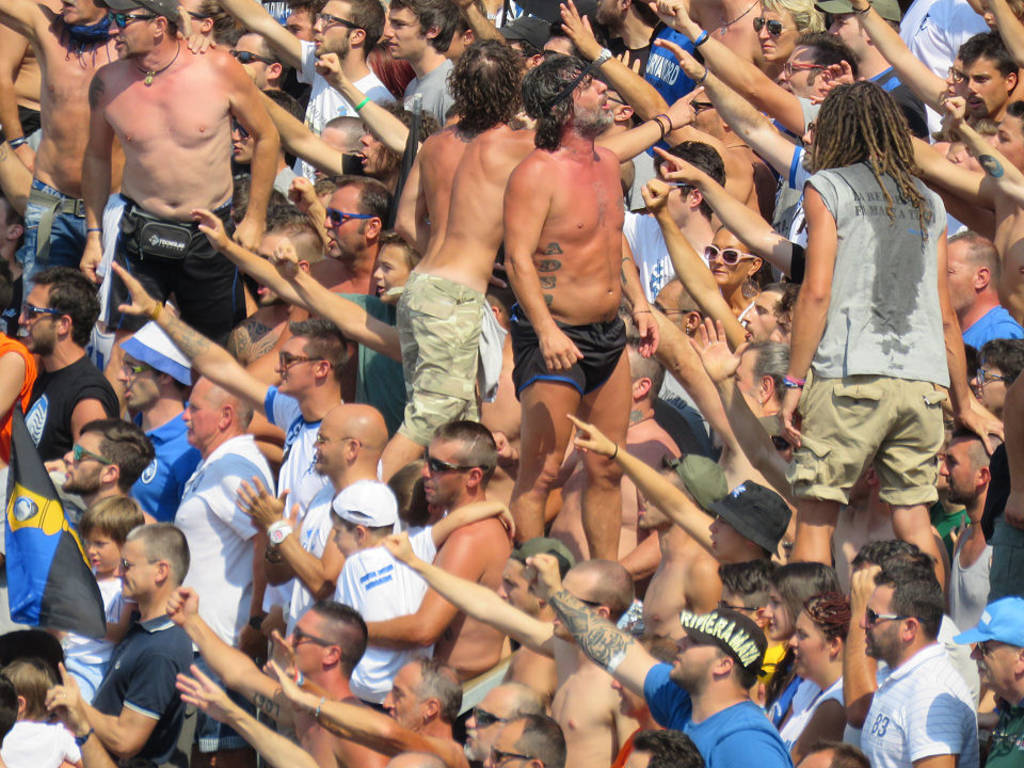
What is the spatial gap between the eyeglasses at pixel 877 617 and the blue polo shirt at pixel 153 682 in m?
3.12

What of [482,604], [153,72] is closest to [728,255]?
[482,604]

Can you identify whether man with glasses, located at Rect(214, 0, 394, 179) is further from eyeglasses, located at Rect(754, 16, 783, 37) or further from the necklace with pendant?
eyeglasses, located at Rect(754, 16, 783, 37)

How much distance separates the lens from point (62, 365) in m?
9.28

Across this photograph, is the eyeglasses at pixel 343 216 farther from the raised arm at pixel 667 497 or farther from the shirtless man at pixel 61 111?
the raised arm at pixel 667 497

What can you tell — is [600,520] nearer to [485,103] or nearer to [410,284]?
[410,284]

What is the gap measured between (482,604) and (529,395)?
4.66 ft

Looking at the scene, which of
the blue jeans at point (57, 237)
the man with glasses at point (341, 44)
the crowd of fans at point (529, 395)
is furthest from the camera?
the man with glasses at point (341, 44)

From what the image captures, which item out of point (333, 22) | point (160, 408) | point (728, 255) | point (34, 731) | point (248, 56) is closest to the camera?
point (34, 731)

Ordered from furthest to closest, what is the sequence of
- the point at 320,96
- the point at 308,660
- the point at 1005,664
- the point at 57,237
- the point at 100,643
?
the point at 320,96, the point at 57,237, the point at 100,643, the point at 308,660, the point at 1005,664

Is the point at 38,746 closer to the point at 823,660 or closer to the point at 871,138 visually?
the point at 823,660

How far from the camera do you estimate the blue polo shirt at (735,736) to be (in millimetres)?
5445

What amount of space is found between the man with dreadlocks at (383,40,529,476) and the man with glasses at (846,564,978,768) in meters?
2.80

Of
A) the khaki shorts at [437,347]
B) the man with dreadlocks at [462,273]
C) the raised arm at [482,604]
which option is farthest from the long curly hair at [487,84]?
the raised arm at [482,604]

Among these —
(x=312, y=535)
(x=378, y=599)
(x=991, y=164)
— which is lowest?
(x=312, y=535)
